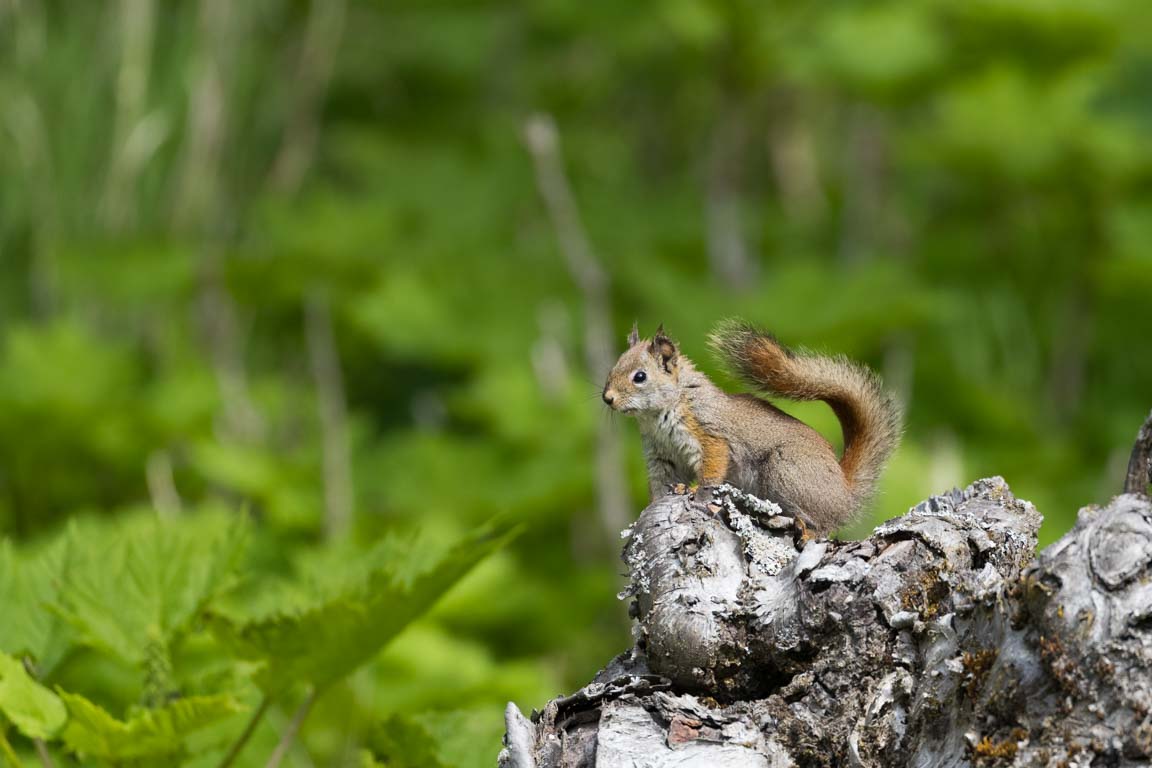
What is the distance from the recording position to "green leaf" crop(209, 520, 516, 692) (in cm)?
128

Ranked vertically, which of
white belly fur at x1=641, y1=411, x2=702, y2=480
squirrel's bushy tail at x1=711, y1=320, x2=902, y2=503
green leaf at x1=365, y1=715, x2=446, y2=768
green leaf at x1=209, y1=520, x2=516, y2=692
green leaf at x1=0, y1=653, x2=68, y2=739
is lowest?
green leaf at x1=0, y1=653, x2=68, y2=739

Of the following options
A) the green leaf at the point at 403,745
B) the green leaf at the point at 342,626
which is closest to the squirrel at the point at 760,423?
the green leaf at the point at 342,626

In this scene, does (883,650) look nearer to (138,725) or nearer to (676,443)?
(138,725)

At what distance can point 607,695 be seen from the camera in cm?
122

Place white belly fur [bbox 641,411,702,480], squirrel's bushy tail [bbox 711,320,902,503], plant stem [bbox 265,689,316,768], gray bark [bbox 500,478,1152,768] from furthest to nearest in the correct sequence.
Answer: white belly fur [bbox 641,411,702,480] → squirrel's bushy tail [bbox 711,320,902,503] → plant stem [bbox 265,689,316,768] → gray bark [bbox 500,478,1152,768]

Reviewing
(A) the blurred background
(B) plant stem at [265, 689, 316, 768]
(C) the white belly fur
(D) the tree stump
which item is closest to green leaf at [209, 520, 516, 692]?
(B) plant stem at [265, 689, 316, 768]

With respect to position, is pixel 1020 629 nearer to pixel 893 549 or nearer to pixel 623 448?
pixel 893 549

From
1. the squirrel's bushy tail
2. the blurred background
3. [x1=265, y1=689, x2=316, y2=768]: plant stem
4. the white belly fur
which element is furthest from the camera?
the blurred background

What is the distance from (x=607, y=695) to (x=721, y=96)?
4505mm

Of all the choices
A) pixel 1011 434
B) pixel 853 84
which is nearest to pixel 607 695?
pixel 1011 434

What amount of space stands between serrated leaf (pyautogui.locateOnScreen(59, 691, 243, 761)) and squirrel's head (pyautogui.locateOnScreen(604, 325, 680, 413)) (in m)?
0.86

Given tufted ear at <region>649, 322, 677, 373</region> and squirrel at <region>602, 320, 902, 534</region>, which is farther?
tufted ear at <region>649, 322, 677, 373</region>

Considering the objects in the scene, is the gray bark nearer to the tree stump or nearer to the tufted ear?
the tree stump

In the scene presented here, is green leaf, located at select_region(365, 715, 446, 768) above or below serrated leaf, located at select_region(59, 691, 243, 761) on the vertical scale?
above
